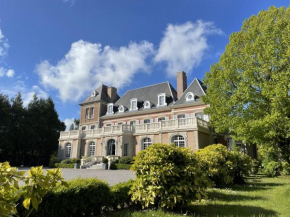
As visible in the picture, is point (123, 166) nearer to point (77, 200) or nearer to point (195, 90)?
point (195, 90)

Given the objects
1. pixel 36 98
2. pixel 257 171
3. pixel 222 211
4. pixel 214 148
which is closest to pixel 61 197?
pixel 222 211

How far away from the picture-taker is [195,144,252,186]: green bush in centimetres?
894

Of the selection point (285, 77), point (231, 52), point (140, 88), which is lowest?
point (285, 77)

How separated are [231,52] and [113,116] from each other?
63.7ft

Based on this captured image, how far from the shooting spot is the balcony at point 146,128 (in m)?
21.2

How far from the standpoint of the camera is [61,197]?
13.9ft

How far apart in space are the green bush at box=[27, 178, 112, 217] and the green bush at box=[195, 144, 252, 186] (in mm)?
4544

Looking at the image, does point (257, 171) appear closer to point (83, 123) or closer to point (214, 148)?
point (214, 148)

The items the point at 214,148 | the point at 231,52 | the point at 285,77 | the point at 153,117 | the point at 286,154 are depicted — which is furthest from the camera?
the point at 153,117

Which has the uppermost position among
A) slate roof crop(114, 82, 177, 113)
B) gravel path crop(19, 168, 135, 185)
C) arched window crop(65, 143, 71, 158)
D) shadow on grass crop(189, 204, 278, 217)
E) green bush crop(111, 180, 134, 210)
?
slate roof crop(114, 82, 177, 113)

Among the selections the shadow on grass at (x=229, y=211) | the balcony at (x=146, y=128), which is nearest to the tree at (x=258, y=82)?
the balcony at (x=146, y=128)

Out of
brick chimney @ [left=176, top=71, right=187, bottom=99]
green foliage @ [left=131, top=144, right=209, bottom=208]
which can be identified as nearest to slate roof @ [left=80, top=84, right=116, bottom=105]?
brick chimney @ [left=176, top=71, right=187, bottom=99]

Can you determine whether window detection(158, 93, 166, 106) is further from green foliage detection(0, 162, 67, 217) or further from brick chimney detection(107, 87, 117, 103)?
green foliage detection(0, 162, 67, 217)

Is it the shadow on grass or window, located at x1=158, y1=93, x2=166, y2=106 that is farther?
window, located at x1=158, y1=93, x2=166, y2=106
